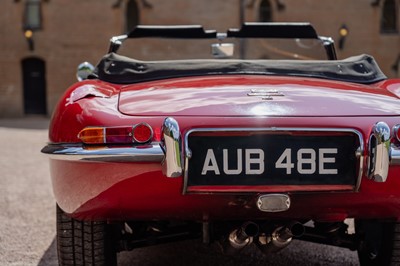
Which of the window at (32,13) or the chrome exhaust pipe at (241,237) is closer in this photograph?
the chrome exhaust pipe at (241,237)

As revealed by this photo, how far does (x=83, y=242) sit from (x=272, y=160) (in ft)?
3.48

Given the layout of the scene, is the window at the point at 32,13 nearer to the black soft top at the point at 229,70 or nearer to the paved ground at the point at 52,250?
the paved ground at the point at 52,250

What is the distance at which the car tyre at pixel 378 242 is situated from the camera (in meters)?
3.28

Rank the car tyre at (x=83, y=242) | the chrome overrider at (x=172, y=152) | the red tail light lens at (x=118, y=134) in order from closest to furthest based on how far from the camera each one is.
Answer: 1. the chrome overrider at (x=172, y=152)
2. the red tail light lens at (x=118, y=134)
3. the car tyre at (x=83, y=242)

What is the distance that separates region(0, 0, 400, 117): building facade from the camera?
2511 centimetres

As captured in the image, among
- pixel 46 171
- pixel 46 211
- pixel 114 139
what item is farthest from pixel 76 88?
pixel 46 171

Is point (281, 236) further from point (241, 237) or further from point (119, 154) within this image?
point (119, 154)

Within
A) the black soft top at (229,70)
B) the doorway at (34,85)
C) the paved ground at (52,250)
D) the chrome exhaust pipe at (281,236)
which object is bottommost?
the doorway at (34,85)

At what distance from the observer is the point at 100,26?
25.2 meters

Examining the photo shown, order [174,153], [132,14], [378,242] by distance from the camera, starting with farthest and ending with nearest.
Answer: [132,14]
[378,242]
[174,153]

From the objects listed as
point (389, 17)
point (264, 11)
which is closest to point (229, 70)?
point (264, 11)

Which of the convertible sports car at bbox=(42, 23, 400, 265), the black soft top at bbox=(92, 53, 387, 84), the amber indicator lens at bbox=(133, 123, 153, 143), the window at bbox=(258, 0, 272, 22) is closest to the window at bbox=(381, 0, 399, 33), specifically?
the window at bbox=(258, 0, 272, 22)

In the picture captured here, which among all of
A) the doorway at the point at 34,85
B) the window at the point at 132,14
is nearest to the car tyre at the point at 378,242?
the window at the point at 132,14

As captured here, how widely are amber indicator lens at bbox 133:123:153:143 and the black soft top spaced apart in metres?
0.83
